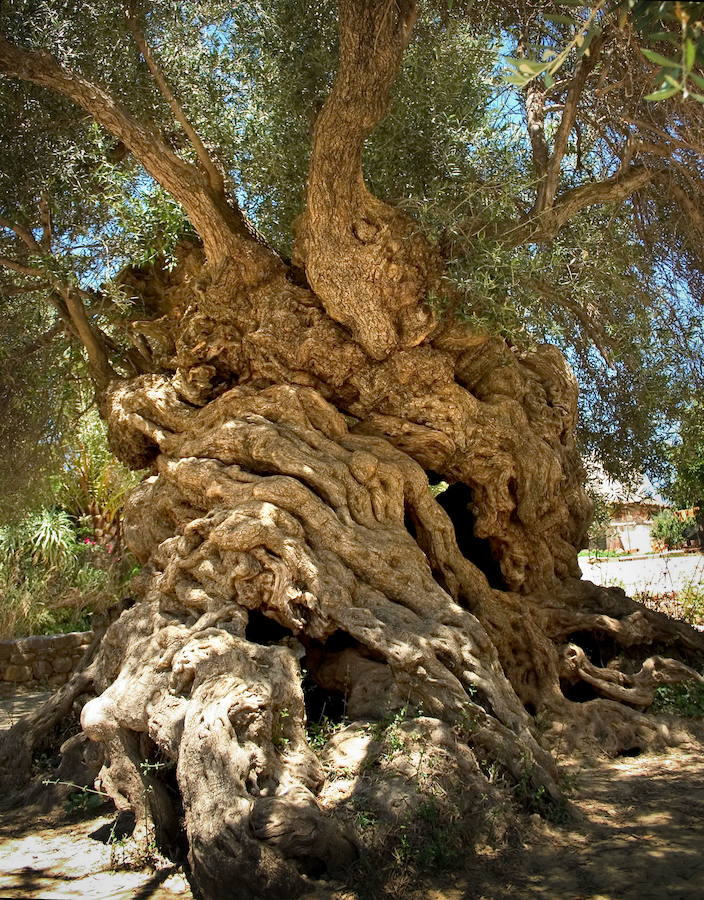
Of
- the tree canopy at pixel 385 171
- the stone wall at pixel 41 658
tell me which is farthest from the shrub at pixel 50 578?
the tree canopy at pixel 385 171

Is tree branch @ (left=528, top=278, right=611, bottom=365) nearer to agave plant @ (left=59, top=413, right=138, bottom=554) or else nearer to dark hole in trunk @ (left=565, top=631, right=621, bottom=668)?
dark hole in trunk @ (left=565, top=631, right=621, bottom=668)

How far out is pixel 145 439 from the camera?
7930mm

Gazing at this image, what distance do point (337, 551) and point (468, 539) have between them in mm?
2484

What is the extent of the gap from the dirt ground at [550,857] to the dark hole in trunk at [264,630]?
1651 millimetres

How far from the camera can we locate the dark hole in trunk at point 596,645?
787cm

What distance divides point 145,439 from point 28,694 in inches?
217

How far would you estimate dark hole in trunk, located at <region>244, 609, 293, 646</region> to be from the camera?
6496 millimetres

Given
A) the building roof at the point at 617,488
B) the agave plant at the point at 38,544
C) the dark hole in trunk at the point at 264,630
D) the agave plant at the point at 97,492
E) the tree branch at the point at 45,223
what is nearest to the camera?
the dark hole in trunk at the point at 264,630

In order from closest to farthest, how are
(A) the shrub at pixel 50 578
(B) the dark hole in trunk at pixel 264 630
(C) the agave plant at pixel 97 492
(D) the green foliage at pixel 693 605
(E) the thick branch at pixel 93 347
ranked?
(B) the dark hole in trunk at pixel 264 630 → (E) the thick branch at pixel 93 347 → (D) the green foliage at pixel 693 605 → (A) the shrub at pixel 50 578 → (C) the agave plant at pixel 97 492

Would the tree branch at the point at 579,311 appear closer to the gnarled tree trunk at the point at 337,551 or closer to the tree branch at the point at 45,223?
the gnarled tree trunk at the point at 337,551

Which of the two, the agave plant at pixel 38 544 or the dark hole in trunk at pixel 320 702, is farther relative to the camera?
the agave plant at pixel 38 544

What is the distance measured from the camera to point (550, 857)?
15.0 ft

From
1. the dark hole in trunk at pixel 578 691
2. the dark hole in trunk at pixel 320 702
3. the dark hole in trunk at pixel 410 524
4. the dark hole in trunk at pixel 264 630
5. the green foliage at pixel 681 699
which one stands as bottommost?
the green foliage at pixel 681 699

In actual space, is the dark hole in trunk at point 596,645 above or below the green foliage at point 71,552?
below
